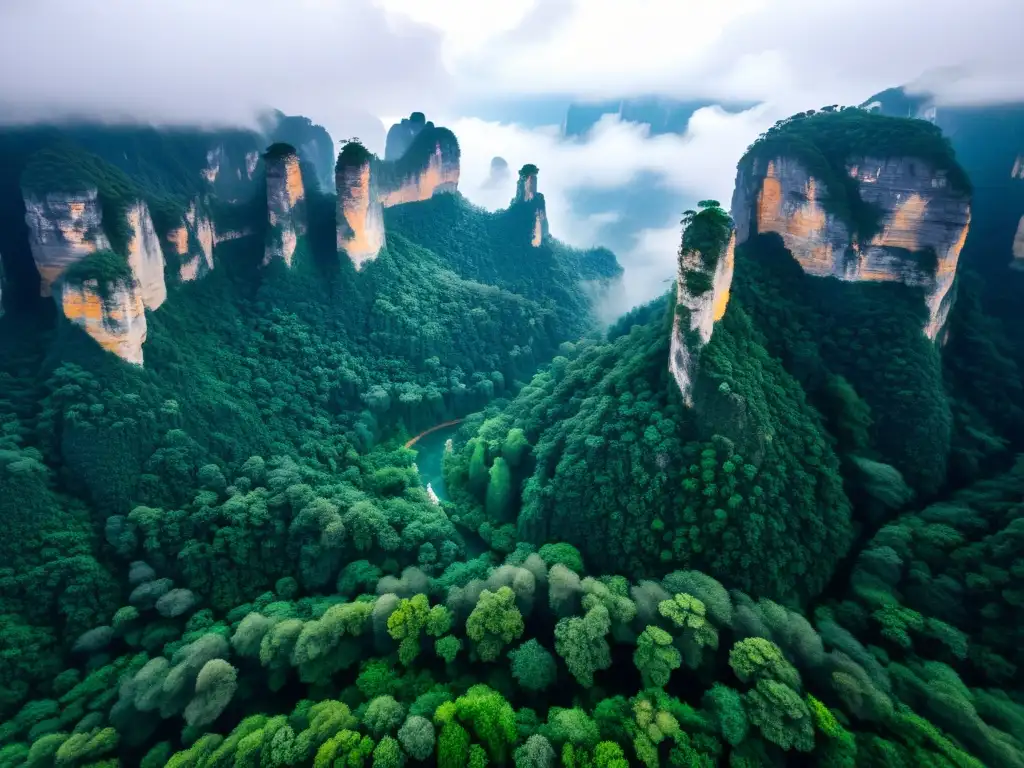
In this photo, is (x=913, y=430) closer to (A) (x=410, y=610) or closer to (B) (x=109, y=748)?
(A) (x=410, y=610)

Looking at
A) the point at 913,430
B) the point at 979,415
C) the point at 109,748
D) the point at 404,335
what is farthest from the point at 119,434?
the point at 979,415

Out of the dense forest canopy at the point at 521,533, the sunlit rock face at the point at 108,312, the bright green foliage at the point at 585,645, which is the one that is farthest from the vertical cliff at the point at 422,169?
the bright green foliage at the point at 585,645

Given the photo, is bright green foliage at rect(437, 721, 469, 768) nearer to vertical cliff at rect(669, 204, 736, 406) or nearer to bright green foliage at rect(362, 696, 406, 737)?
bright green foliage at rect(362, 696, 406, 737)

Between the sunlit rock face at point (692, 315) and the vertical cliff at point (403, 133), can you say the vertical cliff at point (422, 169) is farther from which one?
the sunlit rock face at point (692, 315)

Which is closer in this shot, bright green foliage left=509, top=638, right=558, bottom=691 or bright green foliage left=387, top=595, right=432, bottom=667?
bright green foliage left=509, top=638, right=558, bottom=691

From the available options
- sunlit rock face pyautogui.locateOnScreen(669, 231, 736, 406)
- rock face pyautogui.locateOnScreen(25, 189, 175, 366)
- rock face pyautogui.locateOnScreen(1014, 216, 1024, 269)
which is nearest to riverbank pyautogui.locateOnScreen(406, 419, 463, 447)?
rock face pyautogui.locateOnScreen(25, 189, 175, 366)

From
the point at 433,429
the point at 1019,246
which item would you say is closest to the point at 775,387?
the point at 433,429
